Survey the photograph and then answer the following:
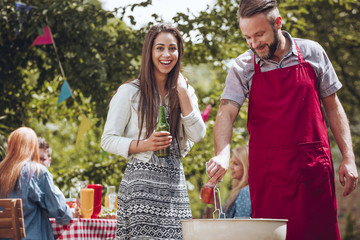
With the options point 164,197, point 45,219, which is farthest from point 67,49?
point 164,197

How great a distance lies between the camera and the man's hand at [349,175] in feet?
7.52

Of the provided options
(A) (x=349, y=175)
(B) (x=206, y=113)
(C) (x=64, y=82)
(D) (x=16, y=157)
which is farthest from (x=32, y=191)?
(B) (x=206, y=113)

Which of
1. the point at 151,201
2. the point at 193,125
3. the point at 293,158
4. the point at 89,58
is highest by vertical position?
the point at 89,58

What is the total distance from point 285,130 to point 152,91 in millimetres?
846

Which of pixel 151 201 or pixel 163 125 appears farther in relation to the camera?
pixel 163 125

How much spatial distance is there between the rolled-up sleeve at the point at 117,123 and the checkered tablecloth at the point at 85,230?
3.72 ft

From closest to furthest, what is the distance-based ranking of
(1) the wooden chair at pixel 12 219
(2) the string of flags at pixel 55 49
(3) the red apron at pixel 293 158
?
(3) the red apron at pixel 293 158
(1) the wooden chair at pixel 12 219
(2) the string of flags at pixel 55 49

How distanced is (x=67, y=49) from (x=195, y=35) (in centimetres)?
165

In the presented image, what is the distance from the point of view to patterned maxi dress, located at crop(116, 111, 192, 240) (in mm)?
2523

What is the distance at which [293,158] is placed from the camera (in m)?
2.21

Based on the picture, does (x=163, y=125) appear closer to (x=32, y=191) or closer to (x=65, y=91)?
(x=32, y=191)

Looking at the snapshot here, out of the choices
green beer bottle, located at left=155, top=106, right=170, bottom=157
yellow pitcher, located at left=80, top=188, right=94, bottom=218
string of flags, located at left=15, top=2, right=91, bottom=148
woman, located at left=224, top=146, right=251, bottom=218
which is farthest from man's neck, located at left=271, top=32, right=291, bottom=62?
string of flags, located at left=15, top=2, right=91, bottom=148

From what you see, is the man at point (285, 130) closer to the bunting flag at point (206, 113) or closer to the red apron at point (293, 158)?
the red apron at point (293, 158)

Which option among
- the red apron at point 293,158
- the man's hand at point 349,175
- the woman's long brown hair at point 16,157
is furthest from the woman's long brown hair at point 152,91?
the woman's long brown hair at point 16,157
